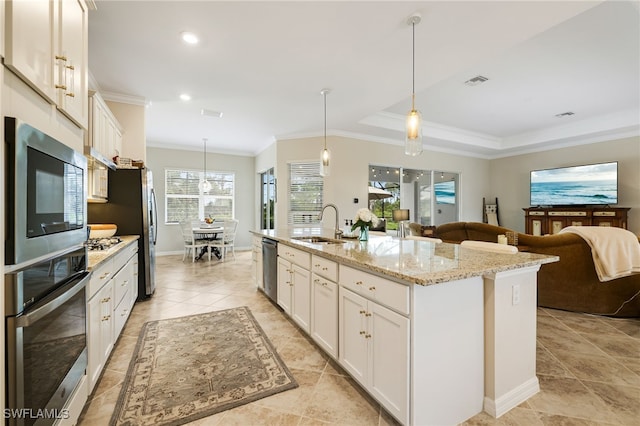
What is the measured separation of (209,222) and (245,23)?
5193 mm

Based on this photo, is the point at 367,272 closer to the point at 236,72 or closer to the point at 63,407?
the point at 63,407

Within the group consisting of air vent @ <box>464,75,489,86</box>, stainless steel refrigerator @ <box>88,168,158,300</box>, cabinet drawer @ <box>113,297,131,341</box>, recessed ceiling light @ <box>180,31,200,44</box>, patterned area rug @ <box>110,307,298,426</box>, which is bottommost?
patterned area rug @ <box>110,307,298,426</box>

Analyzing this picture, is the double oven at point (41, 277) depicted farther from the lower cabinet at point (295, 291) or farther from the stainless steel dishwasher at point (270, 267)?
the stainless steel dishwasher at point (270, 267)

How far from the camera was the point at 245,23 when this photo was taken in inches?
98.4

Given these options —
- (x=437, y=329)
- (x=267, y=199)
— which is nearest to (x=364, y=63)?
(x=437, y=329)

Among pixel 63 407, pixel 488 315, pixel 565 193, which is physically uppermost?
pixel 565 193

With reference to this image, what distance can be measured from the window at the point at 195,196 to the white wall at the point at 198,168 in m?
0.13

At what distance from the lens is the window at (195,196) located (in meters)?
7.31

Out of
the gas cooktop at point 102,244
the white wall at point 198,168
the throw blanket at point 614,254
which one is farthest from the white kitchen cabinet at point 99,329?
the white wall at point 198,168

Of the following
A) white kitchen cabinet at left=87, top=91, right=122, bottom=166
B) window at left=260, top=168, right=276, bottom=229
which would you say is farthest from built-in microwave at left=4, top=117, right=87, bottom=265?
window at left=260, top=168, right=276, bottom=229

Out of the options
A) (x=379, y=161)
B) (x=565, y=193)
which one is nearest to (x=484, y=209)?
(x=565, y=193)

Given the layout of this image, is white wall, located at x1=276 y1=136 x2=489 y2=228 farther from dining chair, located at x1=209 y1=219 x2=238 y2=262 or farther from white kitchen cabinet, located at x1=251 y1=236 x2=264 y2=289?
white kitchen cabinet, located at x1=251 y1=236 x2=264 y2=289

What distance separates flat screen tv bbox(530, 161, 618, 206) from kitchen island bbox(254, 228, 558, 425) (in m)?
6.30

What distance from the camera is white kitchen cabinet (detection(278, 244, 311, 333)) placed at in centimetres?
252
